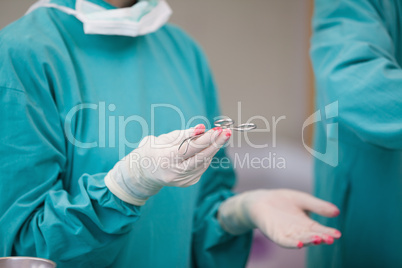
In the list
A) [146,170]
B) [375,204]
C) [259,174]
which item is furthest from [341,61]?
[259,174]

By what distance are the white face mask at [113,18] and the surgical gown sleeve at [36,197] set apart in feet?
0.53

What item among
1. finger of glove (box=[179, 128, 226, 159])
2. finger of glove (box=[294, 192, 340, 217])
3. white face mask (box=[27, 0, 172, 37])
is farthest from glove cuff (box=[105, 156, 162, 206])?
finger of glove (box=[294, 192, 340, 217])

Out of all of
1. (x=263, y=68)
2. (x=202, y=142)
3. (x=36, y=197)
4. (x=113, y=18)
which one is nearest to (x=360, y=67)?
(x=202, y=142)

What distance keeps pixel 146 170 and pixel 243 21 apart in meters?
2.03

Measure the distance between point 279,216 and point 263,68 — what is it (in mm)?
1791

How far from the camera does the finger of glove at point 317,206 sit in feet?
3.68

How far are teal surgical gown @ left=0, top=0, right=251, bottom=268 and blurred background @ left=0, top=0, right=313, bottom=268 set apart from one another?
1.34 metres

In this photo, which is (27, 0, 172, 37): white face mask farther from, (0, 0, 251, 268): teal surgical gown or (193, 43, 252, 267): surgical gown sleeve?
(193, 43, 252, 267): surgical gown sleeve

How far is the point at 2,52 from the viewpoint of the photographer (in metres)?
0.89

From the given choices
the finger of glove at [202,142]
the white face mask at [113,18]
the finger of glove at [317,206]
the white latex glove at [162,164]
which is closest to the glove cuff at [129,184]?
the white latex glove at [162,164]

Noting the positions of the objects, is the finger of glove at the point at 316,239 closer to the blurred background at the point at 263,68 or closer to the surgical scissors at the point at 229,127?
the surgical scissors at the point at 229,127

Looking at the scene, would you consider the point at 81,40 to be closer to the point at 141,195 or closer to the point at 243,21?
the point at 141,195

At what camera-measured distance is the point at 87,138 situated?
0.97m

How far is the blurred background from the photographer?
2.52 meters
